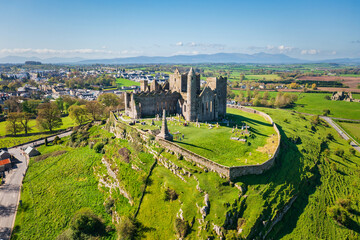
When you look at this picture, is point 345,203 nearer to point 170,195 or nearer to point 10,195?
point 170,195

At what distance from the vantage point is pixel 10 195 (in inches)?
1622

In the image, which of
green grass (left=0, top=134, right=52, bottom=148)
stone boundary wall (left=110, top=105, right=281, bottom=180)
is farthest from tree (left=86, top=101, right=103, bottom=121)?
stone boundary wall (left=110, top=105, right=281, bottom=180)

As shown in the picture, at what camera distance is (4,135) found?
74.2 m

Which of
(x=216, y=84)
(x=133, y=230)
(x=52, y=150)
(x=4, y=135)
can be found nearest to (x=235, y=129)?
(x=216, y=84)

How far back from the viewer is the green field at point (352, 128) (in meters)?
75.2

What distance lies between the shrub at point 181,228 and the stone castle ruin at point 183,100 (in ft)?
96.3

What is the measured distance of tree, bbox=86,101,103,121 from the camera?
81188 mm

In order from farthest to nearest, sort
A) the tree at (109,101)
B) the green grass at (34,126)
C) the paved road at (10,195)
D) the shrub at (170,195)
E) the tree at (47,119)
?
the tree at (109,101) < the green grass at (34,126) < the tree at (47,119) < the paved road at (10,195) < the shrub at (170,195)

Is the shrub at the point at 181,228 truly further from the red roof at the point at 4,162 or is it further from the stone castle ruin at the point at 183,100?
the red roof at the point at 4,162

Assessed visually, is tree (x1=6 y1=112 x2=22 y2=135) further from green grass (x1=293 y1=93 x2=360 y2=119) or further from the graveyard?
green grass (x1=293 y1=93 x2=360 y2=119)

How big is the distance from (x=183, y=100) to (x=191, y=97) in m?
4.82

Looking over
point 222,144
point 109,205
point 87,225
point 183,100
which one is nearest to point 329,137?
point 222,144

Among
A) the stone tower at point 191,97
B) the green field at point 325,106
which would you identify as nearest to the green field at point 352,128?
the green field at point 325,106

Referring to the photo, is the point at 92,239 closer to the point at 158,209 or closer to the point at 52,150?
the point at 158,209
